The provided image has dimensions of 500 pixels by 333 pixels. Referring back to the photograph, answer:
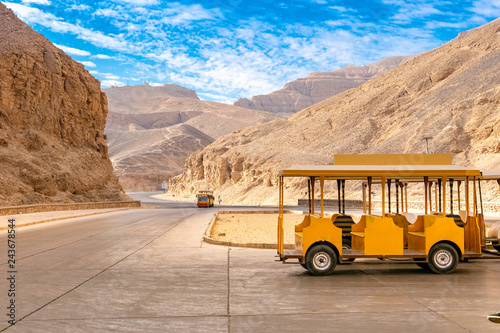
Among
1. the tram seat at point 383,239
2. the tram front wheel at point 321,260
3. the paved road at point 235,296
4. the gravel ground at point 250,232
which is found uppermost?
the tram seat at point 383,239

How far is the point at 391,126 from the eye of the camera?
7556 centimetres

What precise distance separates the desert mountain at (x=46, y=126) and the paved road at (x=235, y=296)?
103ft

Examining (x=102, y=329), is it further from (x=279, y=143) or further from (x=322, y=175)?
(x=279, y=143)

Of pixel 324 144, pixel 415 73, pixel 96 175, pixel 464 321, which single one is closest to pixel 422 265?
pixel 464 321

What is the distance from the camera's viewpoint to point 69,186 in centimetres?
4581

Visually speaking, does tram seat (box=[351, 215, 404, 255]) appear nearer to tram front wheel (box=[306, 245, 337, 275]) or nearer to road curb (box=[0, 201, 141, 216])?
tram front wheel (box=[306, 245, 337, 275])

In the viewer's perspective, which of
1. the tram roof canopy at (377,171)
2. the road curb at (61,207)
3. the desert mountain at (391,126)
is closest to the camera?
the tram roof canopy at (377,171)

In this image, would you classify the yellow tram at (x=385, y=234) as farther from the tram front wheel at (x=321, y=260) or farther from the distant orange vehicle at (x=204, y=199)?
the distant orange vehicle at (x=204, y=199)

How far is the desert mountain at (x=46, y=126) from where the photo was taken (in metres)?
41.5

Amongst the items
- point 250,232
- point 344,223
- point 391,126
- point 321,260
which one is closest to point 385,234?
point 321,260

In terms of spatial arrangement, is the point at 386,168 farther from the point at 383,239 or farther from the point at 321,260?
A: the point at 321,260

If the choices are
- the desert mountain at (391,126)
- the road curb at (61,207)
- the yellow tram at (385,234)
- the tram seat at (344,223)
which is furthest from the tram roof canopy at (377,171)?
the desert mountain at (391,126)

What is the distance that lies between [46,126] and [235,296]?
4509 cm

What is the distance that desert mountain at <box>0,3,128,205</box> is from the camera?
4147 centimetres
